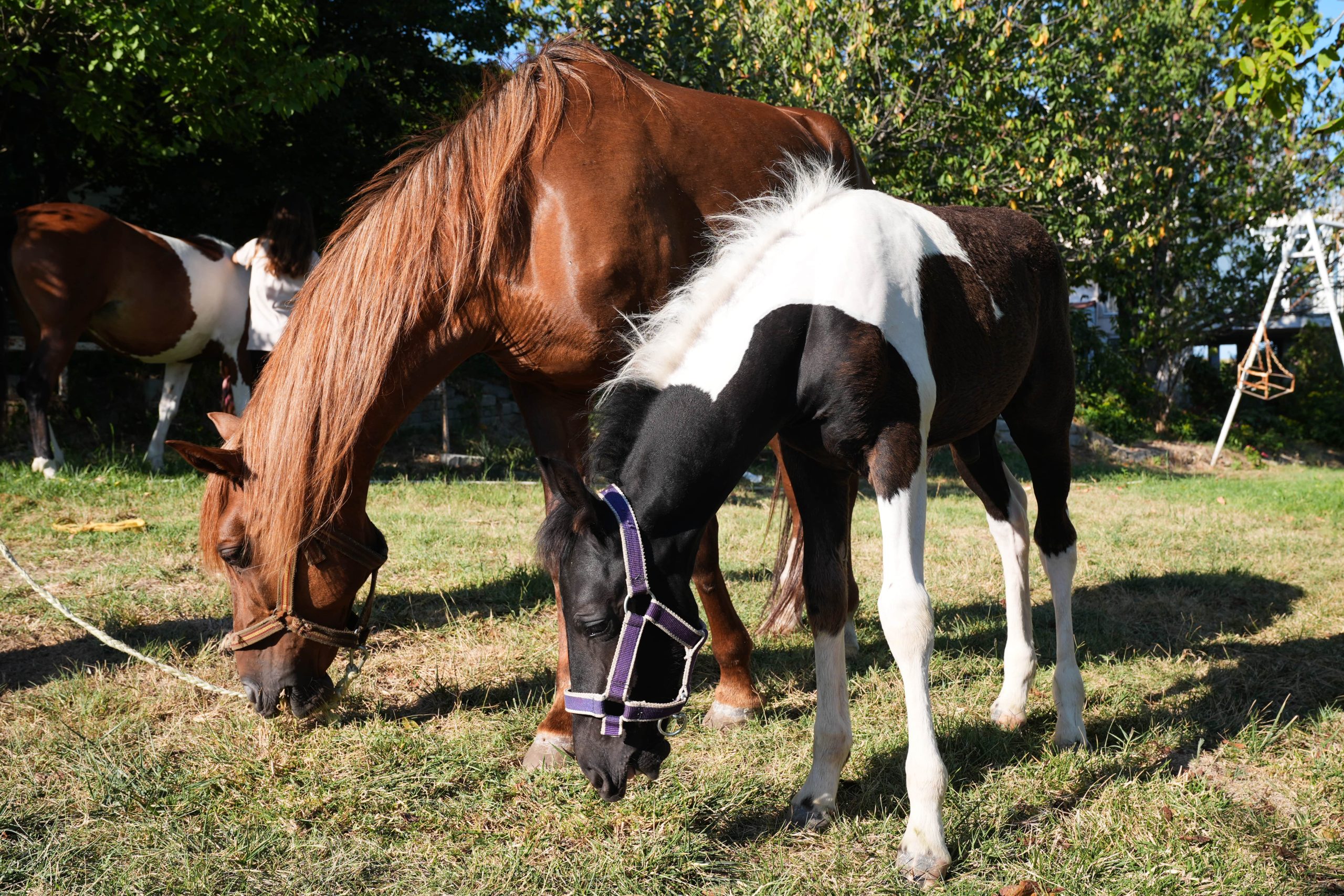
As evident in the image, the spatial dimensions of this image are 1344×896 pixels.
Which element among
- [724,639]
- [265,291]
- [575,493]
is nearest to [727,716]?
[724,639]

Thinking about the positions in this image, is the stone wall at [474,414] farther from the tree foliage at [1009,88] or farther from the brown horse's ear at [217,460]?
the brown horse's ear at [217,460]

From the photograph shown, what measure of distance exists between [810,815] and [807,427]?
113 cm

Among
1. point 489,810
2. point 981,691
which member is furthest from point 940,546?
point 489,810

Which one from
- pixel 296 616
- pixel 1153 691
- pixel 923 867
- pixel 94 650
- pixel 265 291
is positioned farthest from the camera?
pixel 265 291

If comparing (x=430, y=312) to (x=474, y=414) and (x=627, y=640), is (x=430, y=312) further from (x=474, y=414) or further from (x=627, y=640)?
(x=474, y=414)

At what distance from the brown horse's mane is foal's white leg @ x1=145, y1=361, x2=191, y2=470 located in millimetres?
5670

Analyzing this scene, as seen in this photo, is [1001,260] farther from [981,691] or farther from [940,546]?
[940,546]

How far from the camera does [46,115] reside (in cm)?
862

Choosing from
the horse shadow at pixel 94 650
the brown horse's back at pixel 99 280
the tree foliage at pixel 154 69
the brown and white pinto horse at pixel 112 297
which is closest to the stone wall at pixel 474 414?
the brown and white pinto horse at pixel 112 297

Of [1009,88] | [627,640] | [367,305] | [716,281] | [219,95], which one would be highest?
[1009,88]

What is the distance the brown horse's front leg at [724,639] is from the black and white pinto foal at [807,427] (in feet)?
2.14

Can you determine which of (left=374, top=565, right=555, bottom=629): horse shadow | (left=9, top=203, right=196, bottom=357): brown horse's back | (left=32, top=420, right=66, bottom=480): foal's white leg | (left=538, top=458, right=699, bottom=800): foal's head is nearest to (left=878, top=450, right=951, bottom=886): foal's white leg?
(left=538, top=458, right=699, bottom=800): foal's head

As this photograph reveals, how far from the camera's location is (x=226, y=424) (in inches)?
118

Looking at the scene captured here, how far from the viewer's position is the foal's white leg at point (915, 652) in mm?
2311
